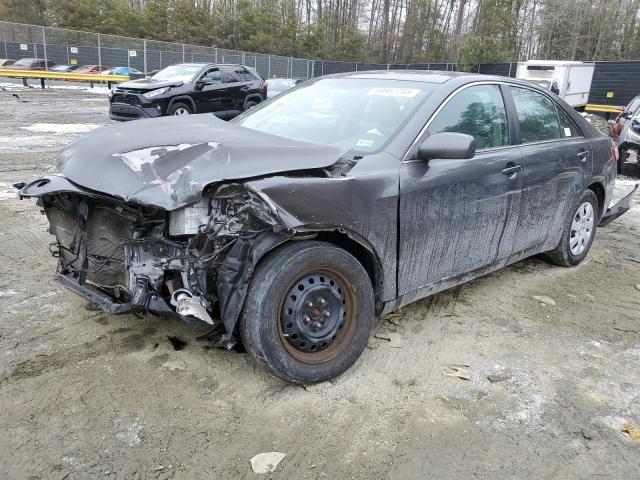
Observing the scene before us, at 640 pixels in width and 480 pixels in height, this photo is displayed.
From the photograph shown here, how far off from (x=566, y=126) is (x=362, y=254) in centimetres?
273

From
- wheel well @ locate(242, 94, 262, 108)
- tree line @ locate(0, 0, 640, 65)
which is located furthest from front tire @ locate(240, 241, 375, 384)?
tree line @ locate(0, 0, 640, 65)

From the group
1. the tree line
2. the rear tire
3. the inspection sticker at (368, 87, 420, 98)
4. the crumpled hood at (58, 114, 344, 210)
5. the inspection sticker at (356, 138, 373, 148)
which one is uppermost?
the tree line

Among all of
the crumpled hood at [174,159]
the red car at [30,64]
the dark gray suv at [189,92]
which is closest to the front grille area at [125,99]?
the dark gray suv at [189,92]

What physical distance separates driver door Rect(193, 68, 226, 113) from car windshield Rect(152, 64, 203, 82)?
26cm

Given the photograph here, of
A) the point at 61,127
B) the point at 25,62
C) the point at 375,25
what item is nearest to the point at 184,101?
the point at 61,127

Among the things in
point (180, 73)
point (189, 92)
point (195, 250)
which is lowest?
point (195, 250)

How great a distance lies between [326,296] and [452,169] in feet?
4.07

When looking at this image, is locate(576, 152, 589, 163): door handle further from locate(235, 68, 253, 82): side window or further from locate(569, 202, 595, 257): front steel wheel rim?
locate(235, 68, 253, 82): side window

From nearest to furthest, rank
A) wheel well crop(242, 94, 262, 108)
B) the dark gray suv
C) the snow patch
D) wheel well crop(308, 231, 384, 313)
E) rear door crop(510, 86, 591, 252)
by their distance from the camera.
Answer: wheel well crop(308, 231, 384, 313) < rear door crop(510, 86, 591, 252) < the snow patch < the dark gray suv < wheel well crop(242, 94, 262, 108)

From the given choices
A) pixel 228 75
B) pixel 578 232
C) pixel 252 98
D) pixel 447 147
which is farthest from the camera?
pixel 252 98

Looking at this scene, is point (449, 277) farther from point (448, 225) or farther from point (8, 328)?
point (8, 328)

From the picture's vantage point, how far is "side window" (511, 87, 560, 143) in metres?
4.35

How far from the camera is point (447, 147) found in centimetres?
327

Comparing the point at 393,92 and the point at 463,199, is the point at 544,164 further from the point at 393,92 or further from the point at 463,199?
the point at 393,92
